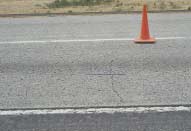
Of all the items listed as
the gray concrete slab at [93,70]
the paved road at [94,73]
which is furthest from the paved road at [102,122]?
the gray concrete slab at [93,70]

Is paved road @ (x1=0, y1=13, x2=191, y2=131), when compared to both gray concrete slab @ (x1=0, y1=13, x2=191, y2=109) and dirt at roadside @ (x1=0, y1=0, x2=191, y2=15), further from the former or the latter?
dirt at roadside @ (x1=0, y1=0, x2=191, y2=15)

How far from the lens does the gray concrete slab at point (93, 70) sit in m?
6.02

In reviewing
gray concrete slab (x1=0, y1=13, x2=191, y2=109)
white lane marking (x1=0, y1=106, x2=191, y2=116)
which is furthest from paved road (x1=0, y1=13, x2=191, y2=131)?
white lane marking (x1=0, y1=106, x2=191, y2=116)

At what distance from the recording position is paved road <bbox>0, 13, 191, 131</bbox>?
5309 millimetres

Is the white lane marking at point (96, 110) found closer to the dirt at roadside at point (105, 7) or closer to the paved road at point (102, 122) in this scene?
the paved road at point (102, 122)

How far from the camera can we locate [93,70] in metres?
7.44

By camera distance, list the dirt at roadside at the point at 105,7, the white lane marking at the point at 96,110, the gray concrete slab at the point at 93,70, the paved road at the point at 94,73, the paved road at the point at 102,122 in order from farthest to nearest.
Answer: the dirt at roadside at the point at 105,7, the gray concrete slab at the point at 93,70, the white lane marking at the point at 96,110, the paved road at the point at 94,73, the paved road at the point at 102,122

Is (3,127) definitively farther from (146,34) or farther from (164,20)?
(164,20)

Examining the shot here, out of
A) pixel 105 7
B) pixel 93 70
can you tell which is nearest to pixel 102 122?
pixel 93 70

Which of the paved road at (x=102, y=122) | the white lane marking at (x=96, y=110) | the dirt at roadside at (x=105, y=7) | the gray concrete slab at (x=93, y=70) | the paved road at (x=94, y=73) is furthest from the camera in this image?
the dirt at roadside at (x=105, y=7)

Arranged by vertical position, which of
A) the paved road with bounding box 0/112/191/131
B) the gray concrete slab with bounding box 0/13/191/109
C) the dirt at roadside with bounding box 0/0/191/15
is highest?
the paved road with bounding box 0/112/191/131

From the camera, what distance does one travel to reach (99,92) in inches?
247

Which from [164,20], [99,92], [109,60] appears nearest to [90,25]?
[164,20]

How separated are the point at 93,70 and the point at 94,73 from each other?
0.63 ft
